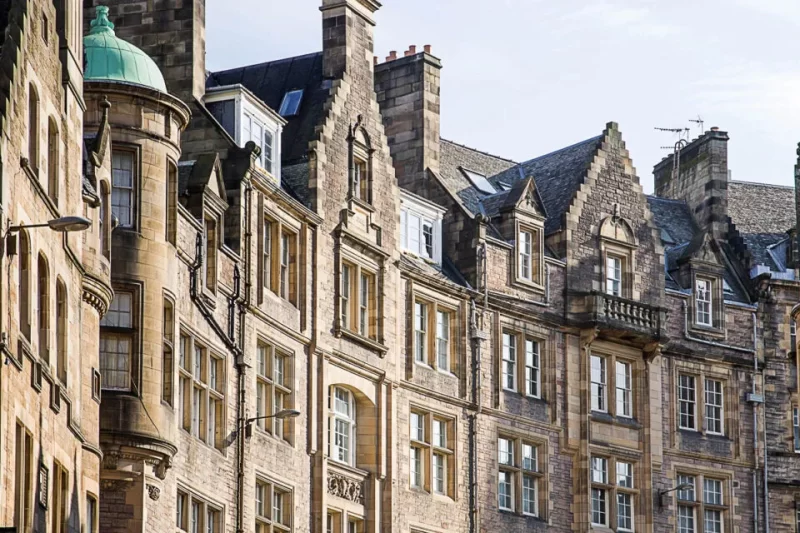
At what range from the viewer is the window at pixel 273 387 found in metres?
54.4

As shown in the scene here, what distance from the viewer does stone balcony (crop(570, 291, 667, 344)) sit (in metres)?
65.7

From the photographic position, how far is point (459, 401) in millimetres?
62031

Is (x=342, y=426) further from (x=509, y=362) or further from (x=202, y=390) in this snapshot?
(x=202, y=390)

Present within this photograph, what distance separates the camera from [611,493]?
217ft

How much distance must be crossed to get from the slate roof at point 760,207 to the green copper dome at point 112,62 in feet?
106

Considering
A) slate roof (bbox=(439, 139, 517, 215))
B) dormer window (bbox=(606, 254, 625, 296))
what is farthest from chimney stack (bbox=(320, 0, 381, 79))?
dormer window (bbox=(606, 254, 625, 296))

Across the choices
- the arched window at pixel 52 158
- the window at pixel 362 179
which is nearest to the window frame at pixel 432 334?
the window at pixel 362 179

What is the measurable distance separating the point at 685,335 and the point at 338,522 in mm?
15843

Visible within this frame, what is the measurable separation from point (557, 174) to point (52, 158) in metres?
31.1

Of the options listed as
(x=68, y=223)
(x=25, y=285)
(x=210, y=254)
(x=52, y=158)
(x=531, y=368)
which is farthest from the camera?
(x=531, y=368)

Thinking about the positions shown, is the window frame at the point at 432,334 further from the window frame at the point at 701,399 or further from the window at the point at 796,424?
the window at the point at 796,424

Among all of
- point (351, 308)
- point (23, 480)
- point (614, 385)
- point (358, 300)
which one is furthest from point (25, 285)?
point (614, 385)

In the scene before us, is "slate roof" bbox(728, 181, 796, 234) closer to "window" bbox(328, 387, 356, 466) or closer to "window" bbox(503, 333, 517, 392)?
"window" bbox(503, 333, 517, 392)

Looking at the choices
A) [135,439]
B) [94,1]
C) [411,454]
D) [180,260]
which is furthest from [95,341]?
[411,454]
